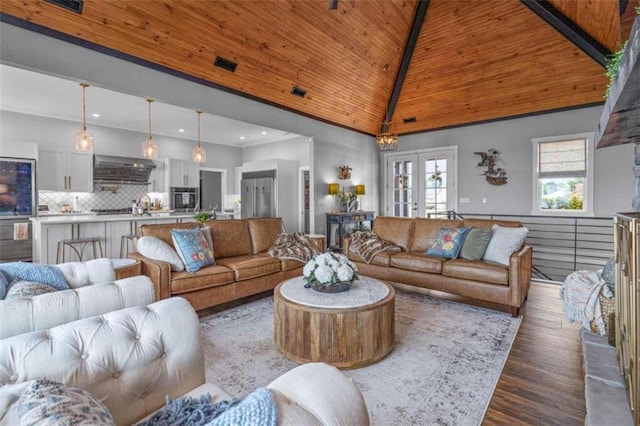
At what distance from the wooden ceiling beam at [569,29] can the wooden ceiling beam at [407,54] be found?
1.47 metres

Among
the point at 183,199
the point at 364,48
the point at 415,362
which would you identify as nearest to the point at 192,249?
the point at 415,362

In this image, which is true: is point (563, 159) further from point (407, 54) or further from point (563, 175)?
point (407, 54)

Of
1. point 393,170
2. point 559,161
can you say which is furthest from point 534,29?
point 393,170

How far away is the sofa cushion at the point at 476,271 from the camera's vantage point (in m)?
3.28

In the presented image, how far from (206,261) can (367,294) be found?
1.88m

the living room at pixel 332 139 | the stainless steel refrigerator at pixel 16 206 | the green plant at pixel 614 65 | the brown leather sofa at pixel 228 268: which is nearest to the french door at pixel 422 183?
the living room at pixel 332 139

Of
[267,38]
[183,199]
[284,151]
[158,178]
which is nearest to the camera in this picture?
[267,38]

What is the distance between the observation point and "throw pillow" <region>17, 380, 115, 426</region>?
0.67 meters

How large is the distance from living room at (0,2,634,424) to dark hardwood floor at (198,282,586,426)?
9.94 ft

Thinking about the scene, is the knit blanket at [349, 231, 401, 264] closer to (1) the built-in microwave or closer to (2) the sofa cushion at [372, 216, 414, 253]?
(2) the sofa cushion at [372, 216, 414, 253]

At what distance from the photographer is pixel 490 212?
6.83 metres

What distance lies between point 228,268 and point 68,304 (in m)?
2.21

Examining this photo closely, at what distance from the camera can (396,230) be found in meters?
4.65

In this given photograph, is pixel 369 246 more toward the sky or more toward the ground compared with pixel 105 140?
more toward the ground
